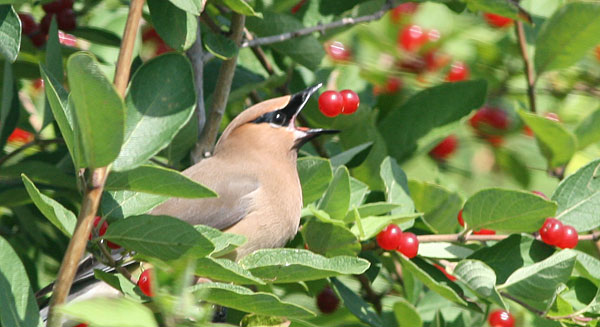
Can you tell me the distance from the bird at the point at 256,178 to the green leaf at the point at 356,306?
0.22 metres

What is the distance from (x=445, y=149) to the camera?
4023mm

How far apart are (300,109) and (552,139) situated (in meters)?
0.79

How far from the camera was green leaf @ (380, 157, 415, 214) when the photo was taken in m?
2.62

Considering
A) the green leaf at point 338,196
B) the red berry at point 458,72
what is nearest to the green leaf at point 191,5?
the green leaf at point 338,196

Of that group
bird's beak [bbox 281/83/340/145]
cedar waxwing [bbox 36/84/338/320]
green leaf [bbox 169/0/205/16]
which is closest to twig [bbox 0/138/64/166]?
cedar waxwing [bbox 36/84/338/320]

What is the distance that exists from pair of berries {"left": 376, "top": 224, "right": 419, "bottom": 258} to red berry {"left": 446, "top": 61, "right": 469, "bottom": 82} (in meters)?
1.64

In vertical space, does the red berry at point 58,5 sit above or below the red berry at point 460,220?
above

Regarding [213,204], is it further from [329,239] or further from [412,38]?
[412,38]

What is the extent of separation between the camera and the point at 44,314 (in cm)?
231

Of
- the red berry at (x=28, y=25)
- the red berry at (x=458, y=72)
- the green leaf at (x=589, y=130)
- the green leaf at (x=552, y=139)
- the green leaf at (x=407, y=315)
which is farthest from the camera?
the red berry at (x=458, y=72)

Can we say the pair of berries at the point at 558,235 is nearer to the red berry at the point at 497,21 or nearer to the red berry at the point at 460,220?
the red berry at the point at 460,220

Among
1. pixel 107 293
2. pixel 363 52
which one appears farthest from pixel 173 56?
pixel 363 52

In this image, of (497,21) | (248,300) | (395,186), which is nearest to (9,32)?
(248,300)

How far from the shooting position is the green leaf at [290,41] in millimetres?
2725
